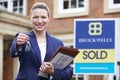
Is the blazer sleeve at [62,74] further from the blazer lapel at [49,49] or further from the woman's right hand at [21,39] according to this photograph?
the woman's right hand at [21,39]

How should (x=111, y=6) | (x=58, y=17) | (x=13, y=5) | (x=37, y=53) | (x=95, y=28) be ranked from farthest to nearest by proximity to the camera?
(x=13, y=5)
(x=58, y=17)
(x=111, y=6)
(x=95, y=28)
(x=37, y=53)

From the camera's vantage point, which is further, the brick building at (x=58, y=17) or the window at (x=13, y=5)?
the window at (x=13, y=5)

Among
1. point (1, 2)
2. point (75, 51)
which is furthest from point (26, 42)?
point (1, 2)

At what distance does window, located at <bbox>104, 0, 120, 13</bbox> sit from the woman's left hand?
12.8 metres

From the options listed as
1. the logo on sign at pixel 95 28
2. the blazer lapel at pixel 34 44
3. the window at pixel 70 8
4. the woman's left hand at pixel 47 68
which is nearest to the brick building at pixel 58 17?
the window at pixel 70 8

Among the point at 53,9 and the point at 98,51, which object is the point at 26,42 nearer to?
the point at 98,51

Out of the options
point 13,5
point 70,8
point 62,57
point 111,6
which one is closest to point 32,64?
point 62,57

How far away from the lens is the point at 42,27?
2.79 meters

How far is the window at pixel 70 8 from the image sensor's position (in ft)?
52.9

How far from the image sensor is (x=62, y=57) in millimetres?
2709

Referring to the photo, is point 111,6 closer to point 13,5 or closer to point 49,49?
point 13,5

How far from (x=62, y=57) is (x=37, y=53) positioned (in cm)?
16

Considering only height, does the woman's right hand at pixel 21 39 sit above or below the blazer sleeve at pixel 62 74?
above

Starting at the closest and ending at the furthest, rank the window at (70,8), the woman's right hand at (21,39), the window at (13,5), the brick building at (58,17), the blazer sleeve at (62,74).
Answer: the woman's right hand at (21,39), the blazer sleeve at (62,74), the brick building at (58,17), the window at (70,8), the window at (13,5)
